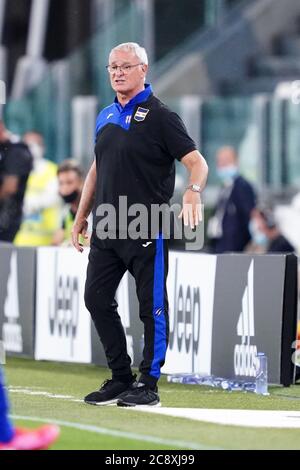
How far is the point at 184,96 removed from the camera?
75.0 ft

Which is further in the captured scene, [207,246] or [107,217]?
[207,246]

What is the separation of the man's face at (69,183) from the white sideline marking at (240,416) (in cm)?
529

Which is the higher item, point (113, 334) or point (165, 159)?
point (165, 159)

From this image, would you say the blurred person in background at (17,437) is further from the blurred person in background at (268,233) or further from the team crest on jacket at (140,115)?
the blurred person in background at (268,233)

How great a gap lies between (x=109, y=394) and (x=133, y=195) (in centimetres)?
122

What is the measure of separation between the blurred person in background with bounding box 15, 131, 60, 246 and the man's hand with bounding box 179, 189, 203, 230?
8302 mm

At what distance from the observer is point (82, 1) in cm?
2552

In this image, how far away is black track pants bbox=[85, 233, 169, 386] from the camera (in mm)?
9961

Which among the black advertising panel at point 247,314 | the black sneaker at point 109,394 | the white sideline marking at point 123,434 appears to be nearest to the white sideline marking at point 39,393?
the black sneaker at point 109,394

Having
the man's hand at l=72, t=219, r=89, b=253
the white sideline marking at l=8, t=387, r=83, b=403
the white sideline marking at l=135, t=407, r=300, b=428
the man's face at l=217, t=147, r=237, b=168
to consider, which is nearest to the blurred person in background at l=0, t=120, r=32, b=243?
the man's face at l=217, t=147, r=237, b=168

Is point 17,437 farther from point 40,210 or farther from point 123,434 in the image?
point 40,210

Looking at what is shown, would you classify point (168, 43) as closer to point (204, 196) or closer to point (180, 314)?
point (204, 196)
